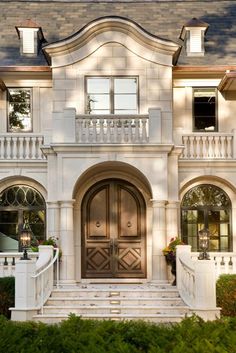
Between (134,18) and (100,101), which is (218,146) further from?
(134,18)

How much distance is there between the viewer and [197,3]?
2556 centimetres

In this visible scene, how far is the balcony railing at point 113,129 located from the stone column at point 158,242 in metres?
1.91

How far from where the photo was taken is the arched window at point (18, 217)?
69.2 feet

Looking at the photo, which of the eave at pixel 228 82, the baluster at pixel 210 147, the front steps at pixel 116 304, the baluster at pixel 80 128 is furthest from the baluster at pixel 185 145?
the front steps at pixel 116 304

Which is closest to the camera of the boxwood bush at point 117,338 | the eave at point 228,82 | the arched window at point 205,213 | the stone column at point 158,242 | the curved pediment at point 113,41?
the boxwood bush at point 117,338

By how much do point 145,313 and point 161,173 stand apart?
15.8 feet

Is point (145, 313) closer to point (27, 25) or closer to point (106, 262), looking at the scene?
→ point (106, 262)

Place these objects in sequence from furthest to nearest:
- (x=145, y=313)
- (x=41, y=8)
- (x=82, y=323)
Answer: (x=41, y=8) → (x=145, y=313) → (x=82, y=323)

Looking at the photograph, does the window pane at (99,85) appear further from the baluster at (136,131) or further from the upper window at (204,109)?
the upper window at (204,109)

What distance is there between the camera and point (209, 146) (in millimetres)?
20922

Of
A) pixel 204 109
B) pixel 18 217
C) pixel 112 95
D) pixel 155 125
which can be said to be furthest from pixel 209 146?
pixel 18 217

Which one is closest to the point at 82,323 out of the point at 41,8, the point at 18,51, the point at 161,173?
the point at 161,173

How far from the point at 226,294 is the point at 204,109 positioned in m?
7.13

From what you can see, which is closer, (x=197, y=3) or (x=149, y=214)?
(x=149, y=214)
